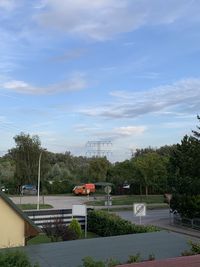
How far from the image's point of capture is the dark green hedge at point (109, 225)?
71.6 feet

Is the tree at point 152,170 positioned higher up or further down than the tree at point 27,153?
further down

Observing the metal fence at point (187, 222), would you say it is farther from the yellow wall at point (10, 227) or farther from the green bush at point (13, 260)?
the green bush at point (13, 260)

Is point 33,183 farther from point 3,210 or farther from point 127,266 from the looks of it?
point 127,266

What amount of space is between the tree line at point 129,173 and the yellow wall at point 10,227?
2283cm

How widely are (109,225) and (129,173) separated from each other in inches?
1672

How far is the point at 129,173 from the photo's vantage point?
68.4 meters

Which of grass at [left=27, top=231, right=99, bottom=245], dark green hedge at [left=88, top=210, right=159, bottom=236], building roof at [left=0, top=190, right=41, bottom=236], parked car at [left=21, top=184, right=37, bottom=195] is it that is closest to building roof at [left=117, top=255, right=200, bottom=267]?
building roof at [left=0, top=190, right=41, bottom=236]

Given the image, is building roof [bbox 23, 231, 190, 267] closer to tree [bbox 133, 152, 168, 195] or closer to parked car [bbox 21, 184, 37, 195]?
tree [bbox 133, 152, 168, 195]

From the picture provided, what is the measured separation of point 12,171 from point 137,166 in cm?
3074

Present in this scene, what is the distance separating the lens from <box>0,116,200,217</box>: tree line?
118 ft

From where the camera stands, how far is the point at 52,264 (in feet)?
33.7

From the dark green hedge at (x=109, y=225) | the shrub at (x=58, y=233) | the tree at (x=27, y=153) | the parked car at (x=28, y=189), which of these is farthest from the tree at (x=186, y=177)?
the parked car at (x=28, y=189)

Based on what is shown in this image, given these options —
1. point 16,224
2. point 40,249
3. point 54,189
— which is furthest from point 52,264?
point 54,189

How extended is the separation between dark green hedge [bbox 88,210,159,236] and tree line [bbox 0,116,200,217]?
833 centimetres
